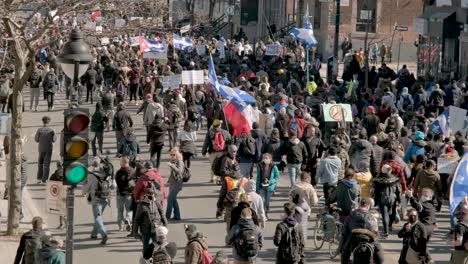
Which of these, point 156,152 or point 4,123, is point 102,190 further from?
point 156,152

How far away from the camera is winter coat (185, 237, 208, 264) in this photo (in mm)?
16547

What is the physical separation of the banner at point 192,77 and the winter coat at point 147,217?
54.6ft

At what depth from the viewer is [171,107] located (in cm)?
3184

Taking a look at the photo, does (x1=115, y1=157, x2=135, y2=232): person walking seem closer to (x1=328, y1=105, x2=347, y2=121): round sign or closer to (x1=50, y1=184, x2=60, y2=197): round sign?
(x1=50, y1=184, x2=60, y2=197): round sign

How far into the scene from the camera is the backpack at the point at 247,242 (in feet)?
56.8

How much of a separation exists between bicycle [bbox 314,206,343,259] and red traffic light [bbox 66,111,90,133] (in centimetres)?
620

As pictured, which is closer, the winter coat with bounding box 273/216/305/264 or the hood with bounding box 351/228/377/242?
the hood with bounding box 351/228/377/242

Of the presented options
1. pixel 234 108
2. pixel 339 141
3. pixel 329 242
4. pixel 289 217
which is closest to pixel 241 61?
pixel 234 108

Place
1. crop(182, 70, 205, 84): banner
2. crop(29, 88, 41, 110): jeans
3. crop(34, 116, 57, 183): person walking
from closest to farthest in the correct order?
1. crop(34, 116, 57, 183): person walking
2. crop(182, 70, 205, 84): banner
3. crop(29, 88, 41, 110): jeans

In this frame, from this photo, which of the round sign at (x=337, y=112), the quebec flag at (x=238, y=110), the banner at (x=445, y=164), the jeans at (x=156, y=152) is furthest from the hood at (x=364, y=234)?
the round sign at (x=337, y=112)

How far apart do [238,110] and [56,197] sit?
430 inches

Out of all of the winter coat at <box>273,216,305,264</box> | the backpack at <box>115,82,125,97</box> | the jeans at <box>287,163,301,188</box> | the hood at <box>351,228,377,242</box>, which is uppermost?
the hood at <box>351,228,377,242</box>

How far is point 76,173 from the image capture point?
48.4 feet

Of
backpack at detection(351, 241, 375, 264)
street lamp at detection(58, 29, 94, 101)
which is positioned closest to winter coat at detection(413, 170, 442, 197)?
backpack at detection(351, 241, 375, 264)
